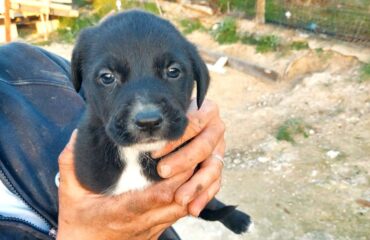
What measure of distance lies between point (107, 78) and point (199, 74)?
39cm

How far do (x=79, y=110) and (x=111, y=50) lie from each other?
1.64ft

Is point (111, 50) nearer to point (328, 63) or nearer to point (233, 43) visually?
point (328, 63)

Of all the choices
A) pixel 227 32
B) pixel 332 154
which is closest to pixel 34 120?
pixel 332 154

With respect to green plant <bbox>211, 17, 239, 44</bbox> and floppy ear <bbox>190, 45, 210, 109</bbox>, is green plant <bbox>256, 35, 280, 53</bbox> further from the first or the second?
floppy ear <bbox>190, 45, 210, 109</bbox>

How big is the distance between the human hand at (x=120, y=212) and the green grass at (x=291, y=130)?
326 centimetres

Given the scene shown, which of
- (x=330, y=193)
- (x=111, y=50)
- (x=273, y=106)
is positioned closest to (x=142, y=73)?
(x=111, y=50)

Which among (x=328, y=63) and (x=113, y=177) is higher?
(x=113, y=177)

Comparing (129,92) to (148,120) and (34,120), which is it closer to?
(148,120)

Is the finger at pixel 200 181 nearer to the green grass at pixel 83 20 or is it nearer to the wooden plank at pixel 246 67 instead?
the wooden plank at pixel 246 67

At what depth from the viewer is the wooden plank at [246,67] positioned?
637 centimetres

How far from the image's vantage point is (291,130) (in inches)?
194

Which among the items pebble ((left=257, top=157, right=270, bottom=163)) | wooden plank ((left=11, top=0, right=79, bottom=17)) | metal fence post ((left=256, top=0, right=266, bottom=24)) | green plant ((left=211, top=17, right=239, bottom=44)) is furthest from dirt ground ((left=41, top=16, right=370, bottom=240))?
wooden plank ((left=11, top=0, right=79, bottom=17))

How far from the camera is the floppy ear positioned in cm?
191

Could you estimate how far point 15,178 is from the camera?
1811mm
